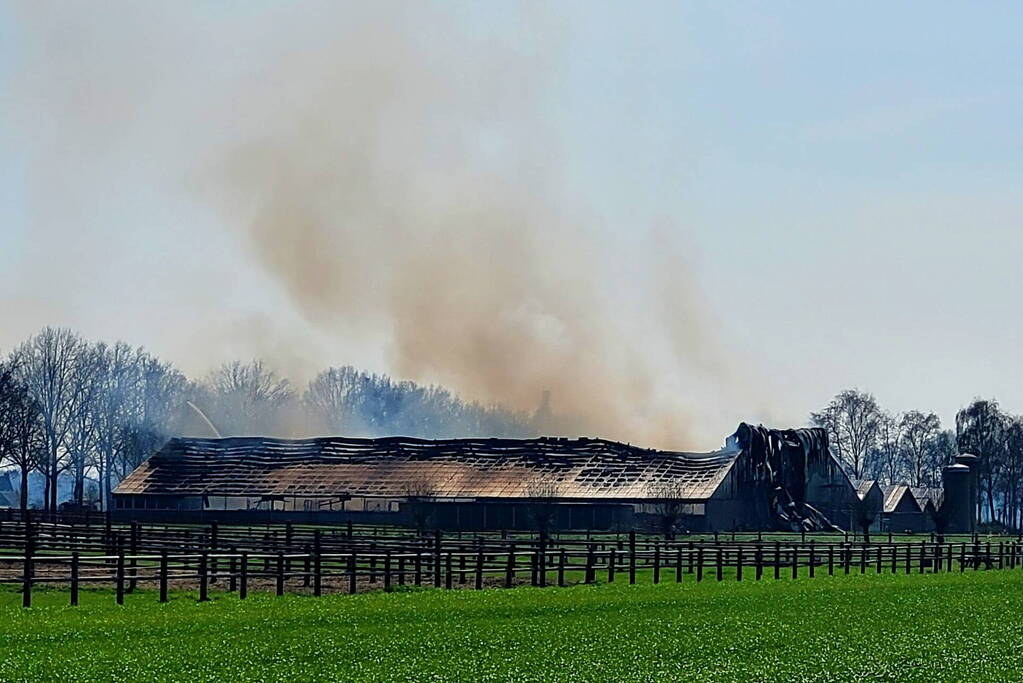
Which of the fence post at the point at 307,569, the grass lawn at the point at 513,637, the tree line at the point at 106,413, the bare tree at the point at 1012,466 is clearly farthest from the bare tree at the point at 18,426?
the bare tree at the point at 1012,466

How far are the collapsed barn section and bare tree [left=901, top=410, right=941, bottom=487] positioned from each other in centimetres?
4622

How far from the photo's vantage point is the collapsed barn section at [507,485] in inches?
3492

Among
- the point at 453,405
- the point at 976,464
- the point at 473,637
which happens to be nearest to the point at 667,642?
the point at 473,637

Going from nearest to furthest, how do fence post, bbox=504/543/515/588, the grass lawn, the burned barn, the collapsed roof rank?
the grass lawn, fence post, bbox=504/543/515/588, the burned barn, the collapsed roof

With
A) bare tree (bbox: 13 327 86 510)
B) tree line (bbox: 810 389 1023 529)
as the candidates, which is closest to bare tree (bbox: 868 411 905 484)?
tree line (bbox: 810 389 1023 529)

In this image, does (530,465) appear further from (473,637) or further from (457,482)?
(473,637)

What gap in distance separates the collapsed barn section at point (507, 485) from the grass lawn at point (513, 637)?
51.3 meters

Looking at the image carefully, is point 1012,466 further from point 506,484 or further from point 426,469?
point 426,469

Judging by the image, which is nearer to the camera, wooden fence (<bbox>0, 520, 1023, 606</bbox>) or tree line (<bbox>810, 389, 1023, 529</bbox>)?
wooden fence (<bbox>0, 520, 1023, 606</bbox>)

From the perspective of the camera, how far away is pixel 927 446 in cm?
14425

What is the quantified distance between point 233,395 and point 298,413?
6.70m

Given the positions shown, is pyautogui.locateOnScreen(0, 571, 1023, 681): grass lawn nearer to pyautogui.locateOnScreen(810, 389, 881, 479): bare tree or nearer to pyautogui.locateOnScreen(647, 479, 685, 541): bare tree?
pyautogui.locateOnScreen(647, 479, 685, 541): bare tree

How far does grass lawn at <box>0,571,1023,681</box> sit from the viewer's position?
20.3 m

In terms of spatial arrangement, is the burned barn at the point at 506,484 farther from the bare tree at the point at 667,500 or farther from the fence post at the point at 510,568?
the fence post at the point at 510,568
